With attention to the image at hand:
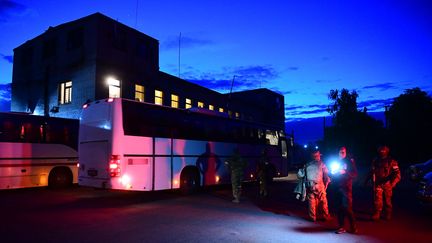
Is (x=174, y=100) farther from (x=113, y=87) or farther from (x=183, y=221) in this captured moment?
(x=183, y=221)

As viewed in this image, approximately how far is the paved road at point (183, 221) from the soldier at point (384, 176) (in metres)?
0.49

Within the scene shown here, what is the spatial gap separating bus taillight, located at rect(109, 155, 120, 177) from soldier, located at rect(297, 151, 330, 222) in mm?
5922

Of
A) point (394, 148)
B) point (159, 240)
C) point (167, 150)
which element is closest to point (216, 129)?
point (167, 150)

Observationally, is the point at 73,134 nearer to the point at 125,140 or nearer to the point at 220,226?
the point at 125,140

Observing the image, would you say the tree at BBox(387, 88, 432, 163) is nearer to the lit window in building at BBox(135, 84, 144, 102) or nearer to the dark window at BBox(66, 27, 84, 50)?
the lit window in building at BBox(135, 84, 144, 102)

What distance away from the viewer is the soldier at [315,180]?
941 cm

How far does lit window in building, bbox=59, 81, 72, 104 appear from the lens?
26.1 m

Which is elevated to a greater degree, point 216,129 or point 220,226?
point 216,129

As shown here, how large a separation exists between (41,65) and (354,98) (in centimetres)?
3293

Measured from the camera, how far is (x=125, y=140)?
12.6 metres

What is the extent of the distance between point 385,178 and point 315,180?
1.71 meters

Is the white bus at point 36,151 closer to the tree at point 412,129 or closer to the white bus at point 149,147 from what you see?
the white bus at point 149,147

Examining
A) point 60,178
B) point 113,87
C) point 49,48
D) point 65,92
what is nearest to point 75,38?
point 49,48

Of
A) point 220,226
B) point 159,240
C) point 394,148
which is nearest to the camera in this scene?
point 159,240
